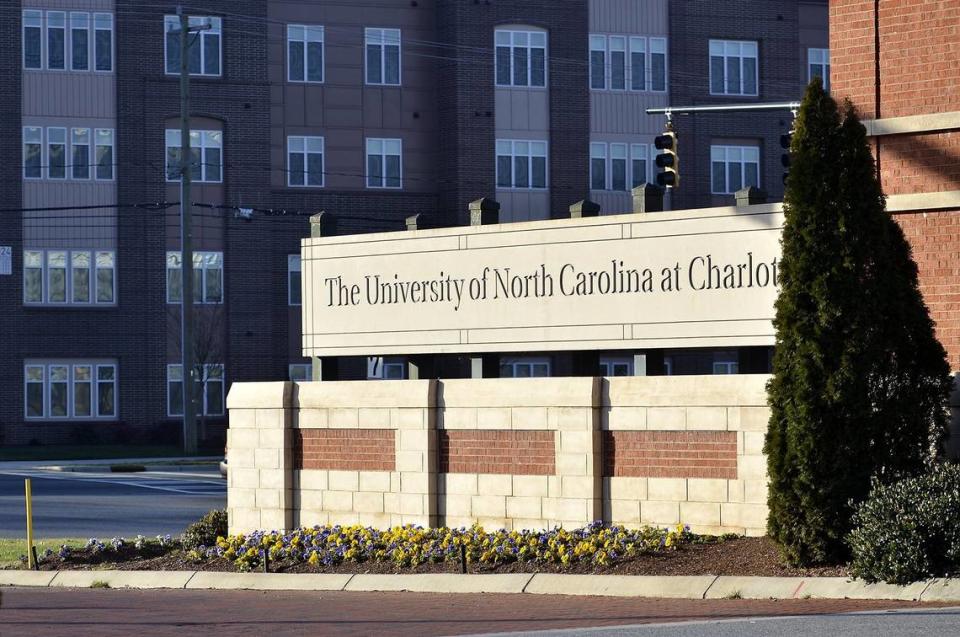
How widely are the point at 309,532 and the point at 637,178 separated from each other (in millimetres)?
→ 38094

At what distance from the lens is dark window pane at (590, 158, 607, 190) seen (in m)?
55.1

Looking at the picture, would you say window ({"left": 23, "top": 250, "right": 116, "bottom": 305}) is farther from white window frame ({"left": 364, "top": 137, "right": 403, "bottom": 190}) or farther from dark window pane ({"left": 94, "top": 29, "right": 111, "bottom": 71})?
white window frame ({"left": 364, "top": 137, "right": 403, "bottom": 190})

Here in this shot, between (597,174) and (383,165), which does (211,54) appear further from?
(597,174)

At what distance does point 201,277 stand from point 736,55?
758 inches

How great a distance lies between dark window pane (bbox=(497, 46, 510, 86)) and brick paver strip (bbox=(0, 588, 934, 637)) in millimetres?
39013

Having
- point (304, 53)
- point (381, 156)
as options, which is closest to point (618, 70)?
point (381, 156)

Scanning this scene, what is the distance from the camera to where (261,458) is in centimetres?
2061

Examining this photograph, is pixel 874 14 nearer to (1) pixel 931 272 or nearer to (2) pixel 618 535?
(1) pixel 931 272

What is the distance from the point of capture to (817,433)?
49.2 feet

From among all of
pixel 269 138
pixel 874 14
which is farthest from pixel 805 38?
pixel 874 14

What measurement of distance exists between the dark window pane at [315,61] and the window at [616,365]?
498 inches

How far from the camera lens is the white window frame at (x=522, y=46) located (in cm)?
5403

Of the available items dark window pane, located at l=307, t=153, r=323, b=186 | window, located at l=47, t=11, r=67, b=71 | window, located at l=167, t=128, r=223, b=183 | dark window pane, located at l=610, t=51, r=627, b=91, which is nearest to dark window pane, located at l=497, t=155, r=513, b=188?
dark window pane, located at l=610, t=51, r=627, b=91

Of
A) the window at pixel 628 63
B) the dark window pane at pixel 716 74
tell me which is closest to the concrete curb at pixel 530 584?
the window at pixel 628 63
